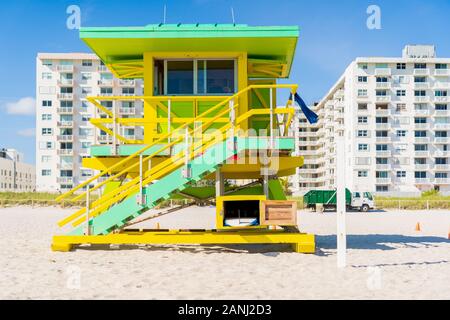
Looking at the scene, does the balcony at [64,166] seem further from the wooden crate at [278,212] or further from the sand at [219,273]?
the wooden crate at [278,212]

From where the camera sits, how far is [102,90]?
96062 mm

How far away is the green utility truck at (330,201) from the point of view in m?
48.8

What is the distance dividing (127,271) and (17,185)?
152228 millimetres

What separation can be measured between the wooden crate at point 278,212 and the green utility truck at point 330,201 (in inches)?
1455

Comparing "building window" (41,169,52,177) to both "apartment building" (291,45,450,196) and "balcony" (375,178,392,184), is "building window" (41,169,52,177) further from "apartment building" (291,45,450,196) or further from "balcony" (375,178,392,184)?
"balcony" (375,178,392,184)

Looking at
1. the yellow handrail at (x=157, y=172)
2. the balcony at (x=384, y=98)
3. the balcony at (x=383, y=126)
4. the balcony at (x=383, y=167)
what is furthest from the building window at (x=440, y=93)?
the yellow handrail at (x=157, y=172)

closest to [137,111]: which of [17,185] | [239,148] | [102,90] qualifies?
[102,90]

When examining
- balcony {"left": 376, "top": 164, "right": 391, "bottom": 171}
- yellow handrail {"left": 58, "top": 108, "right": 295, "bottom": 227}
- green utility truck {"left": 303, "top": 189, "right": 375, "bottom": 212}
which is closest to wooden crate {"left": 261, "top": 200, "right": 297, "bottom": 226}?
yellow handrail {"left": 58, "top": 108, "right": 295, "bottom": 227}

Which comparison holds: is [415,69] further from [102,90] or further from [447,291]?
[447,291]

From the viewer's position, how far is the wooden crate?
12.5m

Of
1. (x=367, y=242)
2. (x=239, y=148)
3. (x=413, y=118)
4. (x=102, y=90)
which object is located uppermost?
(x=102, y=90)

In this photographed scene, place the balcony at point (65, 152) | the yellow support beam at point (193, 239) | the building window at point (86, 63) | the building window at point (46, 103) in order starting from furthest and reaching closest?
the building window at point (86, 63), the building window at point (46, 103), the balcony at point (65, 152), the yellow support beam at point (193, 239)

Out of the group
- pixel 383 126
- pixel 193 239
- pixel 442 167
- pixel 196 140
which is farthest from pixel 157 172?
pixel 442 167
